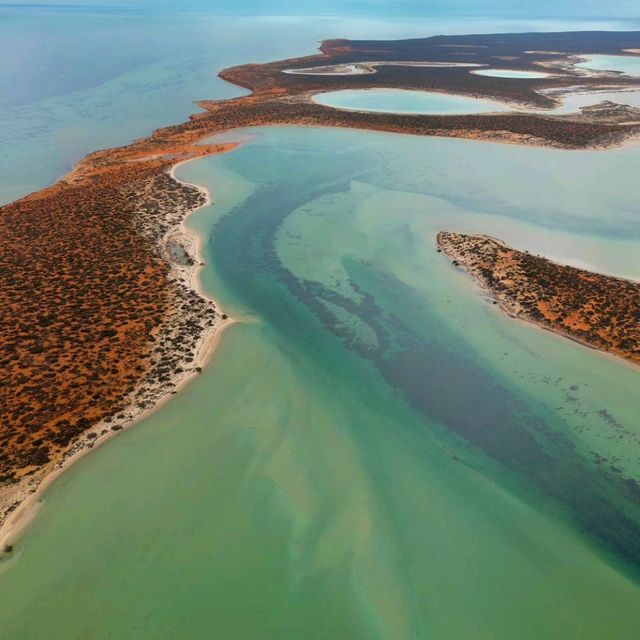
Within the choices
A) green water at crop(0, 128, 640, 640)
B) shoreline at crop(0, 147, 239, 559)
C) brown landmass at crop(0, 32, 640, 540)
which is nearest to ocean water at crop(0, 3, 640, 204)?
brown landmass at crop(0, 32, 640, 540)

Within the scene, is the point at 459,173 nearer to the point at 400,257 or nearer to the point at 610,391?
the point at 400,257

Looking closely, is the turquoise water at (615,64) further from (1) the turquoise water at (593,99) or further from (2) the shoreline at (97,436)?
(2) the shoreline at (97,436)

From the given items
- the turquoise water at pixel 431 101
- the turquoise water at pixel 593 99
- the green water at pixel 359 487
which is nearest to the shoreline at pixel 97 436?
the green water at pixel 359 487

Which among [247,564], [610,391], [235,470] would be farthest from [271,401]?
[610,391]

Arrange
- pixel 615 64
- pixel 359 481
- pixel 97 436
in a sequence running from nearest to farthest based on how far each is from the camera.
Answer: pixel 359 481
pixel 97 436
pixel 615 64

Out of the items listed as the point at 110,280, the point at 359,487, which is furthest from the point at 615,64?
the point at 359,487

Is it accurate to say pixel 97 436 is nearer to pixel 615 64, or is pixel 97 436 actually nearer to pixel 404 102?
pixel 404 102

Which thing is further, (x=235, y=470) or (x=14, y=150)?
(x=14, y=150)
